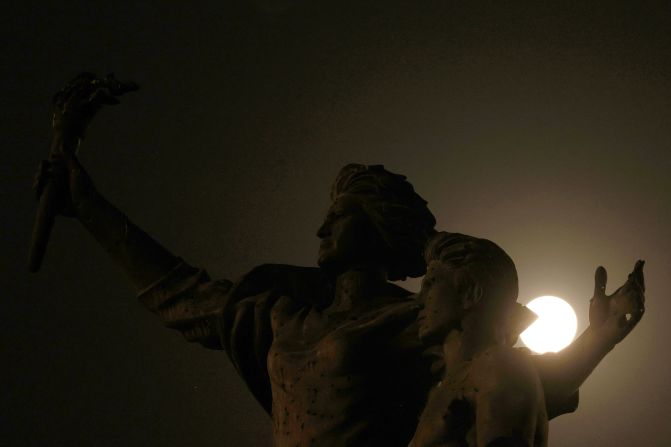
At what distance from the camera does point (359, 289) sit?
13.6ft

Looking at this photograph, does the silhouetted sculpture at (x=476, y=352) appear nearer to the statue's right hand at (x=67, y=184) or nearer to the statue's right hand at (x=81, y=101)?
the statue's right hand at (x=67, y=184)

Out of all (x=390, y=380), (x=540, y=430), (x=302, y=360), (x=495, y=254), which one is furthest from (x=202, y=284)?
(x=540, y=430)

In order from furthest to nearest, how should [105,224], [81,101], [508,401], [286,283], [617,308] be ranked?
[81,101] → [105,224] → [286,283] → [617,308] → [508,401]

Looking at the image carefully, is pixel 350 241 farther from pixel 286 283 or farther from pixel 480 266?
pixel 480 266

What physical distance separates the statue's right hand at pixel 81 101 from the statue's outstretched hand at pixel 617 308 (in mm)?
2030

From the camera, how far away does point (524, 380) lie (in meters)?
3.36

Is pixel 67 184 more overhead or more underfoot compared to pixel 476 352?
more overhead

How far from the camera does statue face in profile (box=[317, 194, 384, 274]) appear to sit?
13.6 ft

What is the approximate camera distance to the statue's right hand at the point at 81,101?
183 inches

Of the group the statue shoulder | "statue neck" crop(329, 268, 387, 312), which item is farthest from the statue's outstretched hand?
the statue shoulder

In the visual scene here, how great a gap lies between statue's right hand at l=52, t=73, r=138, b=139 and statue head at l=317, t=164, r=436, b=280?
1.08m

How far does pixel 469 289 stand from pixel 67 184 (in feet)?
5.67

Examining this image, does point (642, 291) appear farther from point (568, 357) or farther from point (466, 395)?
point (466, 395)

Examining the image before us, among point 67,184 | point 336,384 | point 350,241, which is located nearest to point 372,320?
point 336,384
